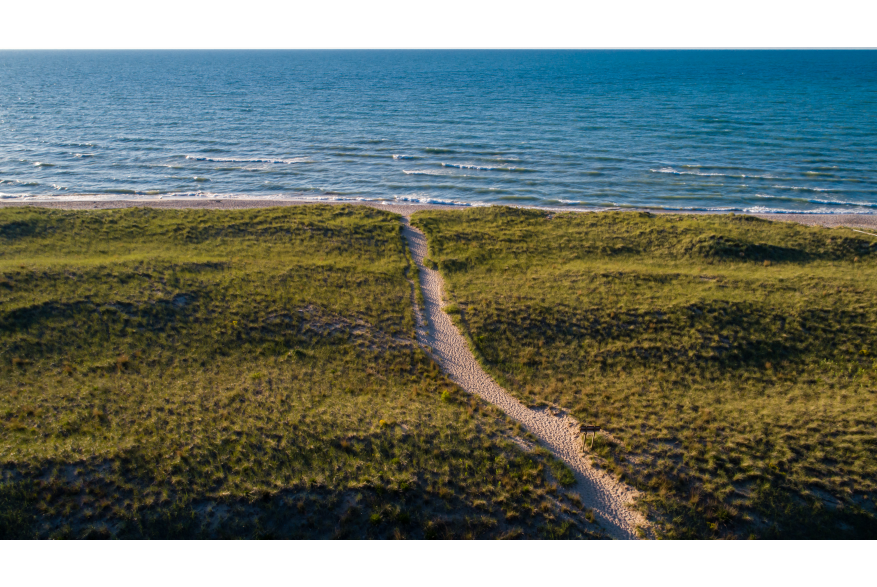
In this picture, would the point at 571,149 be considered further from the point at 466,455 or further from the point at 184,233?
the point at 466,455

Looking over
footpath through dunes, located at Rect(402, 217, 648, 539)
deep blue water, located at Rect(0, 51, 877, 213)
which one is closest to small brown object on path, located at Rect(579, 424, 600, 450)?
footpath through dunes, located at Rect(402, 217, 648, 539)

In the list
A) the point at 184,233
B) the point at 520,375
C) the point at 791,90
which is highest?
the point at 791,90

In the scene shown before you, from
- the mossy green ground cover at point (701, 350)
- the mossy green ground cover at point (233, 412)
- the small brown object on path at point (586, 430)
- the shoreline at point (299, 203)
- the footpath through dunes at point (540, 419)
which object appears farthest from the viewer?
the shoreline at point (299, 203)

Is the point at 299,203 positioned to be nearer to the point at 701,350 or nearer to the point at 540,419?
the point at 540,419

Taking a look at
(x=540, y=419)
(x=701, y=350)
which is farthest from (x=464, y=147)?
(x=540, y=419)

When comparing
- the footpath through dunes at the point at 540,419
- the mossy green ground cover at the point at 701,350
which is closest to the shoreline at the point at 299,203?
the mossy green ground cover at the point at 701,350

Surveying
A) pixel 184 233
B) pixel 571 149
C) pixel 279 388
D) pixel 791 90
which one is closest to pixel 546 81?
pixel 791 90

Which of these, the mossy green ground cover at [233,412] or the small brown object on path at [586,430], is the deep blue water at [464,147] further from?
the small brown object on path at [586,430]
